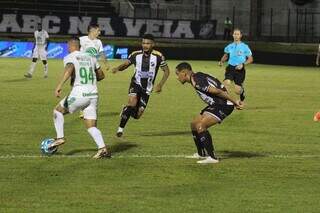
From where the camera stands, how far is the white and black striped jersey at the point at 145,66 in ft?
46.0

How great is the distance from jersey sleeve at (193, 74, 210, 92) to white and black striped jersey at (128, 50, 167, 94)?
132 inches

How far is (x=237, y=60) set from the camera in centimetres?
2064

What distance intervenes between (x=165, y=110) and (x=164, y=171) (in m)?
8.78

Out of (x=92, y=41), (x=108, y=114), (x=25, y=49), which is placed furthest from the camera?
(x=25, y=49)

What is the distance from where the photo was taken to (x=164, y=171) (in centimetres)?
1043

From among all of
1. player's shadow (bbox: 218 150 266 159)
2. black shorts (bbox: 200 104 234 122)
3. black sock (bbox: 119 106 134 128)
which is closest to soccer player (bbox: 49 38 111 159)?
black shorts (bbox: 200 104 234 122)

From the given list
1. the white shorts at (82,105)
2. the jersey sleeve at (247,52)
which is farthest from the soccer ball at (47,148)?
the jersey sleeve at (247,52)

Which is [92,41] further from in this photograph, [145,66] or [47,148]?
[47,148]

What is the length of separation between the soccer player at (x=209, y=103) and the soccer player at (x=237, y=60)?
367 inches

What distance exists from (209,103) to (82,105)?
2.01 metres

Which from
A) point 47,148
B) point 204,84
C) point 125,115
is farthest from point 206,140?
point 125,115

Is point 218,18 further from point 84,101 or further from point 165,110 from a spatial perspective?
point 84,101

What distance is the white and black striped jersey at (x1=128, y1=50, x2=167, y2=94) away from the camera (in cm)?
1403

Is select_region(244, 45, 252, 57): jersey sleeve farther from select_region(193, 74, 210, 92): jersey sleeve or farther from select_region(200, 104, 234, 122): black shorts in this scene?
select_region(193, 74, 210, 92): jersey sleeve
